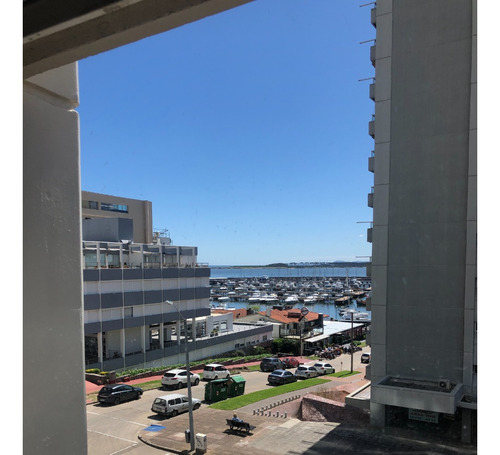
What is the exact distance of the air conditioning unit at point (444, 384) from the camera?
11.7 m

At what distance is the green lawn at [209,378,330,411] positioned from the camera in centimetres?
1514

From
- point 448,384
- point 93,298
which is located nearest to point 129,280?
point 93,298

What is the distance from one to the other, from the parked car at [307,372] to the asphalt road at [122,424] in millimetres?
4329

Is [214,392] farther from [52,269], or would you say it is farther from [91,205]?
[91,205]

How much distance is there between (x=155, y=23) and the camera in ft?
3.03

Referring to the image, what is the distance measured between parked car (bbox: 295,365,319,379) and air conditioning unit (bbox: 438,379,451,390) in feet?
33.4

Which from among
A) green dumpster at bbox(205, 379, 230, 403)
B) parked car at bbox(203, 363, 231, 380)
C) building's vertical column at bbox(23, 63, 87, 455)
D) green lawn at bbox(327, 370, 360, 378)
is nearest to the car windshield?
green dumpster at bbox(205, 379, 230, 403)

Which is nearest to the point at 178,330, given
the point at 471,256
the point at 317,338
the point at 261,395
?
the point at 261,395

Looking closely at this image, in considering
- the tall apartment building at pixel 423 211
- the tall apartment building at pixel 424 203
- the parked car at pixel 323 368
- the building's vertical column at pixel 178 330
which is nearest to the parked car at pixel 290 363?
the parked car at pixel 323 368

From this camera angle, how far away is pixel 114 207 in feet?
109

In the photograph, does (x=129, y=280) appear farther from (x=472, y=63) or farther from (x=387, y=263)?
(x=472, y=63)

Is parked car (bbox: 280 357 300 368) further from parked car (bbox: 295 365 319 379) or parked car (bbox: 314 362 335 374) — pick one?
parked car (bbox: 295 365 319 379)

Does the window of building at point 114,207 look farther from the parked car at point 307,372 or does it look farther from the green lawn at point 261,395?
the green lawn at point 261,395

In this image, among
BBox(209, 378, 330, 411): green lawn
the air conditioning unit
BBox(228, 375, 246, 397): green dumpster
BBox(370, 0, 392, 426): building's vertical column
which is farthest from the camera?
BBox(228, 375, 246, 397): green dumpster
